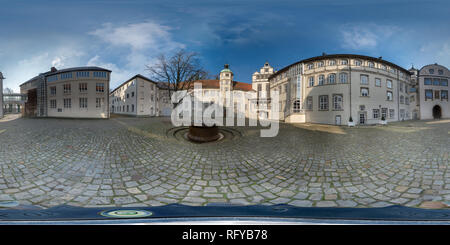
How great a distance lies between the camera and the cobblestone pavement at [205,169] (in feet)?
6.06

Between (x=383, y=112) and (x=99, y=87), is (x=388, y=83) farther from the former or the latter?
(x=99, y=87)

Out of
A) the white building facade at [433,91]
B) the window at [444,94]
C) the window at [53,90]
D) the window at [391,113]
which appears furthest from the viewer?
the window at [391,113]

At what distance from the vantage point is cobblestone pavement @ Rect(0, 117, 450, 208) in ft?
6.06

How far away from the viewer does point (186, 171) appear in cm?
257

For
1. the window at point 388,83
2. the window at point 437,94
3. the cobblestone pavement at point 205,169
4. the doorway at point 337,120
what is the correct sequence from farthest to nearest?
1. the doorway at point 337,120
2. the window at point 388,83
3. the window at point 437,94
4. the cobblestone pavement at point 205,169

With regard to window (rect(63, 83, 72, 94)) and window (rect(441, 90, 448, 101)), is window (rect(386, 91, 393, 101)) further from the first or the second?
window (rect(63, 83, 72, 94))

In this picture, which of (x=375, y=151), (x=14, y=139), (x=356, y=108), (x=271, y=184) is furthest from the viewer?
(x=356, y=108)

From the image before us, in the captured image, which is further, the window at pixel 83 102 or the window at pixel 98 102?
the window at pixel 98 102

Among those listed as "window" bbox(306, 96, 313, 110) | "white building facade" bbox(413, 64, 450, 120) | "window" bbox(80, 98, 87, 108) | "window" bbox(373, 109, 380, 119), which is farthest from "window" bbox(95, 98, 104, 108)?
"window" bbox(373, 109, 380, 119)

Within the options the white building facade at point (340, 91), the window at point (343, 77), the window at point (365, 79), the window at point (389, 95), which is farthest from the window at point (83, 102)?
the window at point (389, 95)

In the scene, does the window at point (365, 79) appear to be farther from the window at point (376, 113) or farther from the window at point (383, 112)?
the window at point (383, 112)
